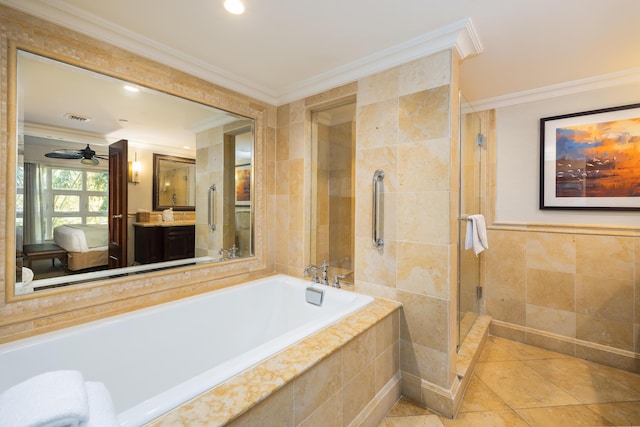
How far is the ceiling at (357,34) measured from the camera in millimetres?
1490

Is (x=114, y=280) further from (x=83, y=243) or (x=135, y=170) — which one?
(x=135, y=170)

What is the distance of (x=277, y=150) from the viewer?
2.75 meters

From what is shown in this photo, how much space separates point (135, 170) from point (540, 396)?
311cm

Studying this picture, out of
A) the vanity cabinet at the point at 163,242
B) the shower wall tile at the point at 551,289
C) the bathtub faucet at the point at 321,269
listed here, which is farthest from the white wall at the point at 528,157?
the vanity cabinet at the point at 163,242

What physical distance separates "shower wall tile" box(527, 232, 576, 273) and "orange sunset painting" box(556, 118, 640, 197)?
38 centimetres

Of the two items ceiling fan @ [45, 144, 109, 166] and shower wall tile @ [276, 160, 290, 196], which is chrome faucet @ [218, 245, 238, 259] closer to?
shower wall tile @ [276, 160, 290, 196]

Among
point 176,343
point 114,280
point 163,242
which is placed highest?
point 163,242

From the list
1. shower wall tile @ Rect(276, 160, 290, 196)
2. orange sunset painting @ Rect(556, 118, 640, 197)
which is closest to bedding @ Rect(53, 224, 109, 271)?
shower wall tile @ Rect(276, 160, 290, 196)

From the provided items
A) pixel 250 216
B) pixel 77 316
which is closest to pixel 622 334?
pixel 250 216

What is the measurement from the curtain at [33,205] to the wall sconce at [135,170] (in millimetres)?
431

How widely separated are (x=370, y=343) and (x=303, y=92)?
205 cm

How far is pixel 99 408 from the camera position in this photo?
78cm

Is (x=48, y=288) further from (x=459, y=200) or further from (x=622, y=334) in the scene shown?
(x=622, y=334)

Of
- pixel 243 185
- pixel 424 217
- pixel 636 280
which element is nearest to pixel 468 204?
pixel 424 217
